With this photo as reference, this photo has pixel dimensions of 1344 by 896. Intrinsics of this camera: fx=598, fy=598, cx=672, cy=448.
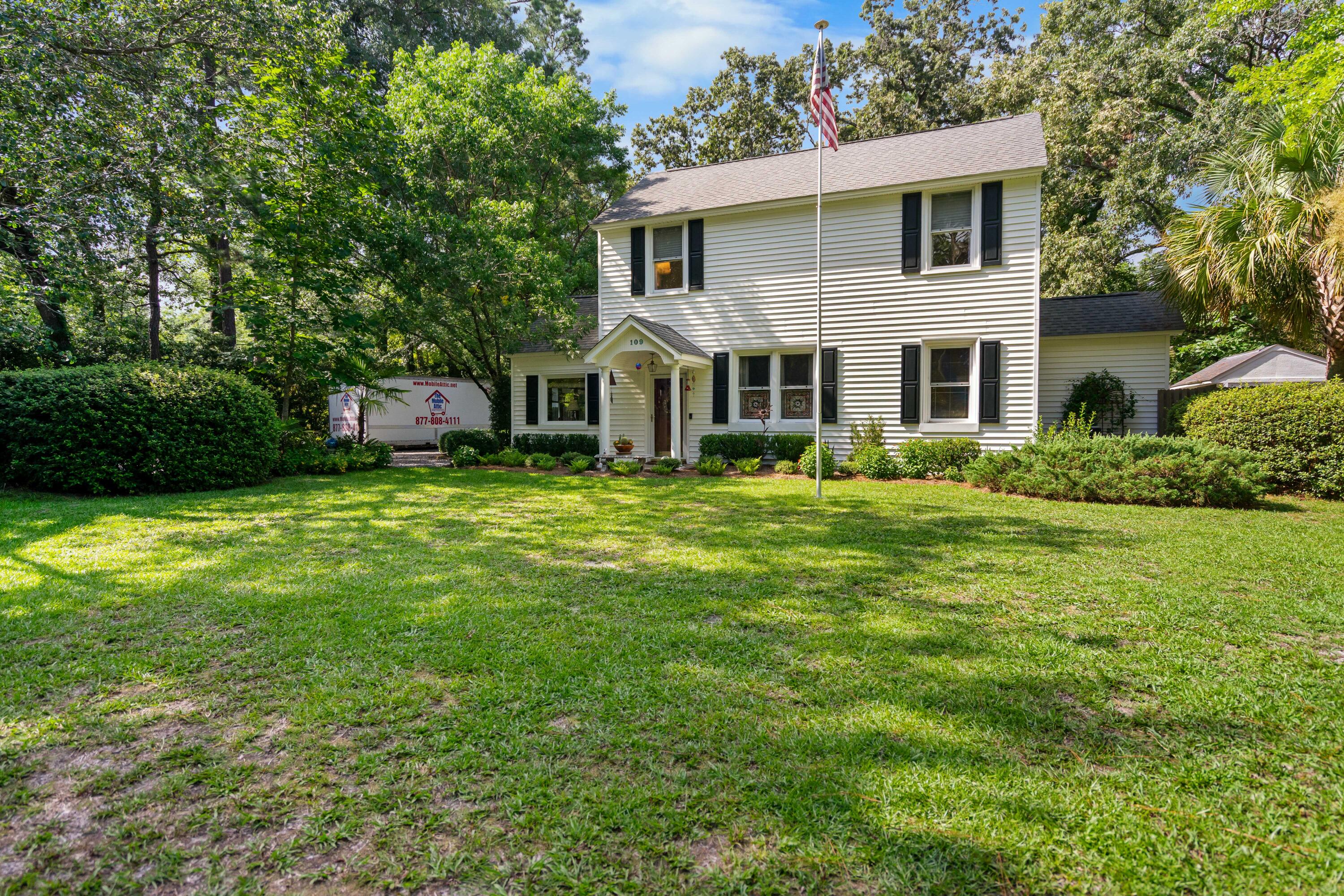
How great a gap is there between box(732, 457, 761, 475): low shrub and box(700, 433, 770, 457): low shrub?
345 mm

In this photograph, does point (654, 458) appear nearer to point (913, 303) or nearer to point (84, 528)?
point (913, 303)

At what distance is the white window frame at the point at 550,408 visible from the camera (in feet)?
51.7

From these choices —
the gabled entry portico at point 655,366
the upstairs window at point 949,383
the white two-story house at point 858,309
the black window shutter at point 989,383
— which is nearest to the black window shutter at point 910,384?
the white two-story house at point 858,309

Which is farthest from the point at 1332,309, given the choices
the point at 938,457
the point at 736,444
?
the point at 736,444

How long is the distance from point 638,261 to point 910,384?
277 inches

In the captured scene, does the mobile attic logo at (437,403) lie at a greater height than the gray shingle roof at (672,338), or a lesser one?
lesser

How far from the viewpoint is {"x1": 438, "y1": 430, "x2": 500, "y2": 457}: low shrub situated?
51.3 ft

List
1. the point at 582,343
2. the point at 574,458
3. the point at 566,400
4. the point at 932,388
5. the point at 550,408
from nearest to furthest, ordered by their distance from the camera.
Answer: the point at 932,388 < the point at 574,458 < the point at 582,343 < the point at 566,400 < the point at 550,408

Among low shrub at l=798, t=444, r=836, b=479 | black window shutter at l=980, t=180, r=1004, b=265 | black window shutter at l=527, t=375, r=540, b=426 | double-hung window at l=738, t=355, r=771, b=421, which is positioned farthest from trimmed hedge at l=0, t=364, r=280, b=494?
black window shutter at l=980, t=180, r=1004, b=265

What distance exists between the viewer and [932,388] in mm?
12523

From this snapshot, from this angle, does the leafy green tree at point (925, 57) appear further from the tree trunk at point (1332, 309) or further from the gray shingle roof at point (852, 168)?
the tree trunk at point (1332, 309)

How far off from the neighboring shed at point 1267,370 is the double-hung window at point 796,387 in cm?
850

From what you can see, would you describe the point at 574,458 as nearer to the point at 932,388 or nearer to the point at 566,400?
the point at 566,400

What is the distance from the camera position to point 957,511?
26.7ft
